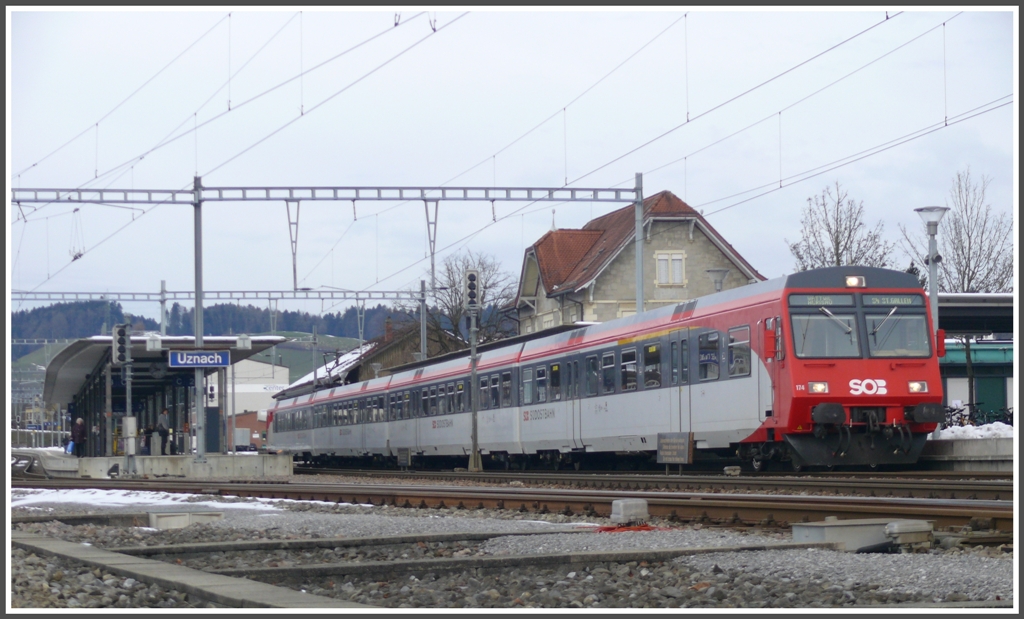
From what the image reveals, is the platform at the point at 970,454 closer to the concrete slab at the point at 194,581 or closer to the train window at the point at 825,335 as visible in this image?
the train window at the point at 825,335

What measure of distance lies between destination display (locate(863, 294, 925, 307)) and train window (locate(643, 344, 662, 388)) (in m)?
4.08

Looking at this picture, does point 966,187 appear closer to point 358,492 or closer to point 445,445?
point 445,445

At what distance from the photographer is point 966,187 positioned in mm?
42500

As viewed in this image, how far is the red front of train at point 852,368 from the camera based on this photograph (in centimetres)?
1870

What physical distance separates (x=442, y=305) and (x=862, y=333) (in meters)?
56.6

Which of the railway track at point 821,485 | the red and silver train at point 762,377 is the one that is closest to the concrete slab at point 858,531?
the railway track at point 821,485

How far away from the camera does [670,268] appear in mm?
63812

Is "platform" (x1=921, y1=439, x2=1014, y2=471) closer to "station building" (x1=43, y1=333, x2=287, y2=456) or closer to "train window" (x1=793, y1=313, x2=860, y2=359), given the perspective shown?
"train window" (x1=793, y1=313, x2=860, y2=359)

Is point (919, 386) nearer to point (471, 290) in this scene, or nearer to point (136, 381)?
point (471, 290)

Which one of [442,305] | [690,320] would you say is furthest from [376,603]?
[442,305]

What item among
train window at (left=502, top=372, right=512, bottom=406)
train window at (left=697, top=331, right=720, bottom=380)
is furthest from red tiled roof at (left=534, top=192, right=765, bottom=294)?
train window at (left=697, top=331, right=720, bottom=380)

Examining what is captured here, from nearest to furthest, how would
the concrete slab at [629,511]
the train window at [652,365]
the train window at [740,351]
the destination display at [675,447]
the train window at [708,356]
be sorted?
the concrete slab at [629,511] < the train window at [740,351] < the train window at [708,356] < the destination display at [675,447] < the train window at [652,365]

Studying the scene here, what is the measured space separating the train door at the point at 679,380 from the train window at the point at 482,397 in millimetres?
9541

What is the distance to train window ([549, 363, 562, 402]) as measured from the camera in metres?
26.8
